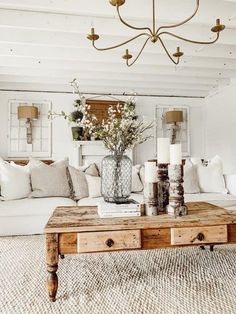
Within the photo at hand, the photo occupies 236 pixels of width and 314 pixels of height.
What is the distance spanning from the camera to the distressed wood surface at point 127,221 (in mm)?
1812

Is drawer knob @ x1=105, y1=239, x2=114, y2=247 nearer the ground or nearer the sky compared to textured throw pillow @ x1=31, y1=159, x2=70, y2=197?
nearer the ground

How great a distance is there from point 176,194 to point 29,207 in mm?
1843

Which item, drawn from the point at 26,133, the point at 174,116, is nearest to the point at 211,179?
the point at 174,116

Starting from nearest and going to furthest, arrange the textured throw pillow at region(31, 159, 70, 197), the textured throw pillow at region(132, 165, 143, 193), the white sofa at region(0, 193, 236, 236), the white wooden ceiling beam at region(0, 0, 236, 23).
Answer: the white wooden ceiling beam at region(0, 0, 236, 23) → the white sofa at region(0, 193, 236, 236) → the textured throw pillow at region(31, 159, 70, 197) → the textured throw pillow at region(132, 165, 143, 193)

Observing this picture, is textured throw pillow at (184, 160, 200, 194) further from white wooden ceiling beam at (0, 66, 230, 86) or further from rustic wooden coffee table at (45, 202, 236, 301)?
white wooden ceiling beam at (0, 66, 230, 86)

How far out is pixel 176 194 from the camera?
2.08m

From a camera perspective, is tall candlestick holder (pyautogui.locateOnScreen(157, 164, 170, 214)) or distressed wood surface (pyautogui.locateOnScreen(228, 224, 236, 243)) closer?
distressed wood surface (pyautogui.locateOnScreen(228, 224, 236, 243))

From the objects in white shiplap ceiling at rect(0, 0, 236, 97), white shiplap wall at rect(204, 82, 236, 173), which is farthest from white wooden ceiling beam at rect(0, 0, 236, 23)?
white shiplap wall at rect(204, 82, 236, 173)

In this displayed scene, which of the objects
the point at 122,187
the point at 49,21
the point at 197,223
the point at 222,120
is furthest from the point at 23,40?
the point at 222,120

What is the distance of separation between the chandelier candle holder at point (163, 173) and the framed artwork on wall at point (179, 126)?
16.8ft

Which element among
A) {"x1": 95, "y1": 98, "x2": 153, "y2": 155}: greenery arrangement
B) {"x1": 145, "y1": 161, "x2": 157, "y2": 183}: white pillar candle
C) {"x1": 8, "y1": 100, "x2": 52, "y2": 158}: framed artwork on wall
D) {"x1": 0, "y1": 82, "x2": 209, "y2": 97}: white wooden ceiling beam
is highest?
{"x1": 0, "y1": 82, "x2": 209, "y2": 97}: white wooden ceiling beam

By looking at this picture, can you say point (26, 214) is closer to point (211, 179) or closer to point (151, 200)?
point (151, 200)

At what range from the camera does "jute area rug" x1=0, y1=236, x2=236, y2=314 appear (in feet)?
5.81

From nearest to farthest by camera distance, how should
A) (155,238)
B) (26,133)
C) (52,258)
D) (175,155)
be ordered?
(52,258), (155,238), (175,155), (26,133)
